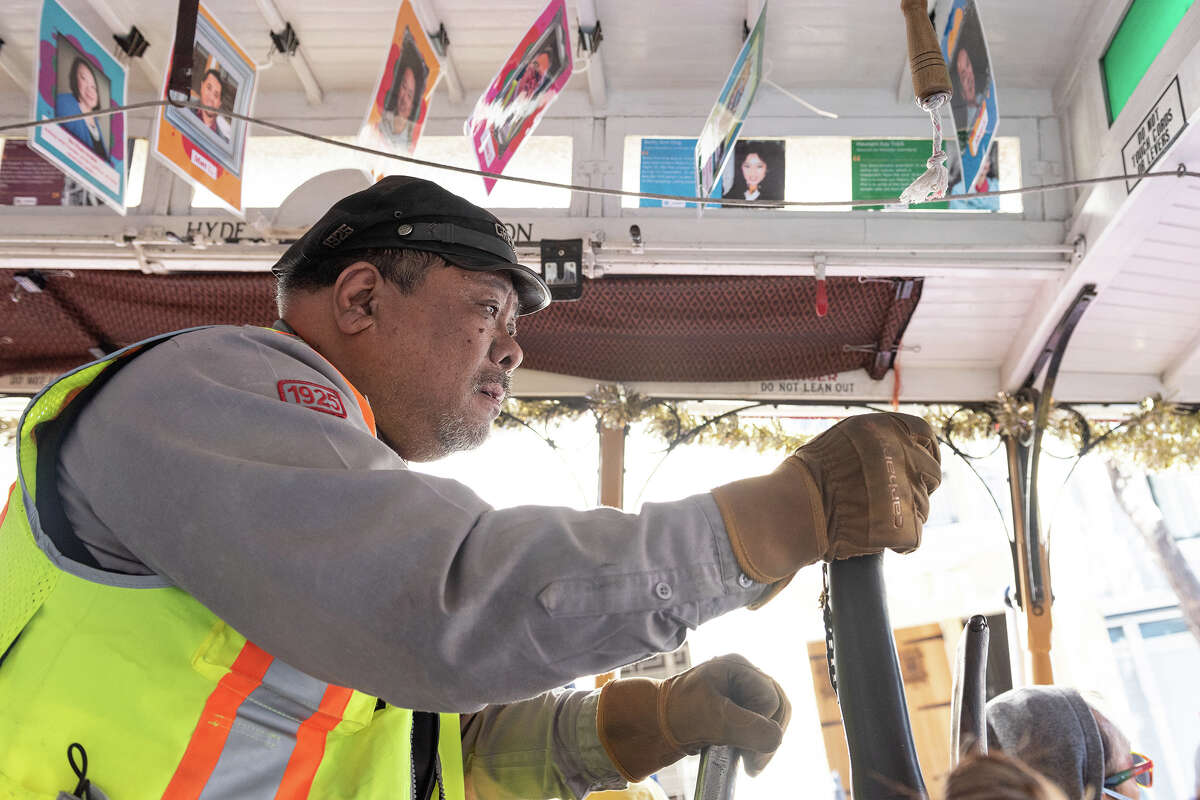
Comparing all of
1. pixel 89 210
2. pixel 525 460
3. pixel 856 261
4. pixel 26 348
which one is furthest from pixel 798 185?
pixel 26 348

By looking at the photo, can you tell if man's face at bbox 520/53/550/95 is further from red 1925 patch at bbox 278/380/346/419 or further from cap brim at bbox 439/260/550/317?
red 1925 patch at bbox 278/380/346/419

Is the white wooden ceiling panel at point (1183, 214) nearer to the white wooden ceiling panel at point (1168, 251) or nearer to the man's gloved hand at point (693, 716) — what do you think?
the white wooden ceiling panel at point (1168, 251)

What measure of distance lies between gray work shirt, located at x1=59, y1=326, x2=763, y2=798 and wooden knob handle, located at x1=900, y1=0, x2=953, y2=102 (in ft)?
4.04

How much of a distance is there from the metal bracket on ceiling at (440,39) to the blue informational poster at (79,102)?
4.99 feet

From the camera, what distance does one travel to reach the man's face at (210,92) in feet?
12.2

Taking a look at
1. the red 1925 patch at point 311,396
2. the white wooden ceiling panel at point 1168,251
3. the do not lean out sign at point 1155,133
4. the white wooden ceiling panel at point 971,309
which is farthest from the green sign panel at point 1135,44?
the red 1925 patch at point 311,396

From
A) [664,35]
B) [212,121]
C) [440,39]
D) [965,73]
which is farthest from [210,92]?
[965,73]

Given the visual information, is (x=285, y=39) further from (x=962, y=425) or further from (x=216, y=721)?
(x=216, y=721)

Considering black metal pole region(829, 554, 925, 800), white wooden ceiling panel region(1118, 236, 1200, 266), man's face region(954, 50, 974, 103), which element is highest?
man's face region(954, 50, 974, 103)

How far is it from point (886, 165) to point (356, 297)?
430 cm

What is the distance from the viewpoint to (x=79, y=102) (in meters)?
3.92

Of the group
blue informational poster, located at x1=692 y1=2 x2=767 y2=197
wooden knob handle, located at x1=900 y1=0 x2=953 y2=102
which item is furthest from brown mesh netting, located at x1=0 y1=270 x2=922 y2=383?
wooden knob handle, located at x1=900 y1=0 x2=953 y2=102

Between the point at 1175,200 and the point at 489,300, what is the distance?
13.1 ft

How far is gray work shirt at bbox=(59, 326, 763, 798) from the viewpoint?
77cm
